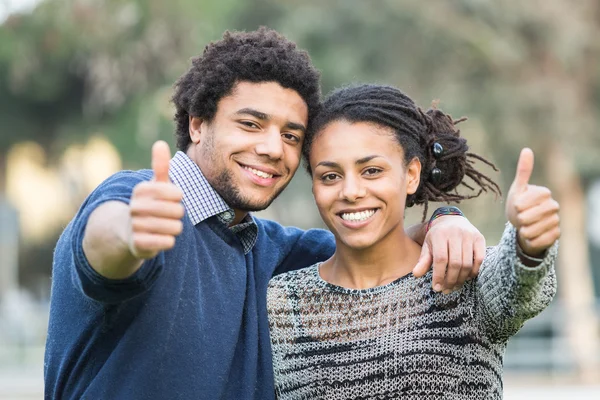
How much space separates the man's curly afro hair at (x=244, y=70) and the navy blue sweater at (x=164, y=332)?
653 mm

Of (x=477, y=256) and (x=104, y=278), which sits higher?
(x=477, y=256)

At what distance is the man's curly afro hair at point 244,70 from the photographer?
14.1 feet

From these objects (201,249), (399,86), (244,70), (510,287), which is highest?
(399,86)

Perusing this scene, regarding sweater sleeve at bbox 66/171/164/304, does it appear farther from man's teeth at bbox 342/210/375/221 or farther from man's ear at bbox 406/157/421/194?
man's ear at bbox 406/157/421/194

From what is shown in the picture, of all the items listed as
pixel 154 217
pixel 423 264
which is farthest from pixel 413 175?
pixel 154 217

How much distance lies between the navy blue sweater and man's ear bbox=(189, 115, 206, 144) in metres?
0.54

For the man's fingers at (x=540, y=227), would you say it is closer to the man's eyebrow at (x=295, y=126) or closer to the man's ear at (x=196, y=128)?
the man's eyebrow at (x=295, y=126)

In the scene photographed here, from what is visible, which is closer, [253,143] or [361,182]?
[361,182]

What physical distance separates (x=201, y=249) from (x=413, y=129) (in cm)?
98

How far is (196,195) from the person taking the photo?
159 inches

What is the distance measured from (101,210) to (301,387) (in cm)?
116

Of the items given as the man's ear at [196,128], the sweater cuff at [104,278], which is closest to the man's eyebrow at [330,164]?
the man's ear at [196,128]

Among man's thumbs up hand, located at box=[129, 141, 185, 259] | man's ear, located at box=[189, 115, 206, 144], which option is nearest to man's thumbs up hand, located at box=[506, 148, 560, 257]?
man's thumbs up hand, located at box=[129, 141, 185, 259]

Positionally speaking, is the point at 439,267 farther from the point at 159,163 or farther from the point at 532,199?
the point at 159,163
